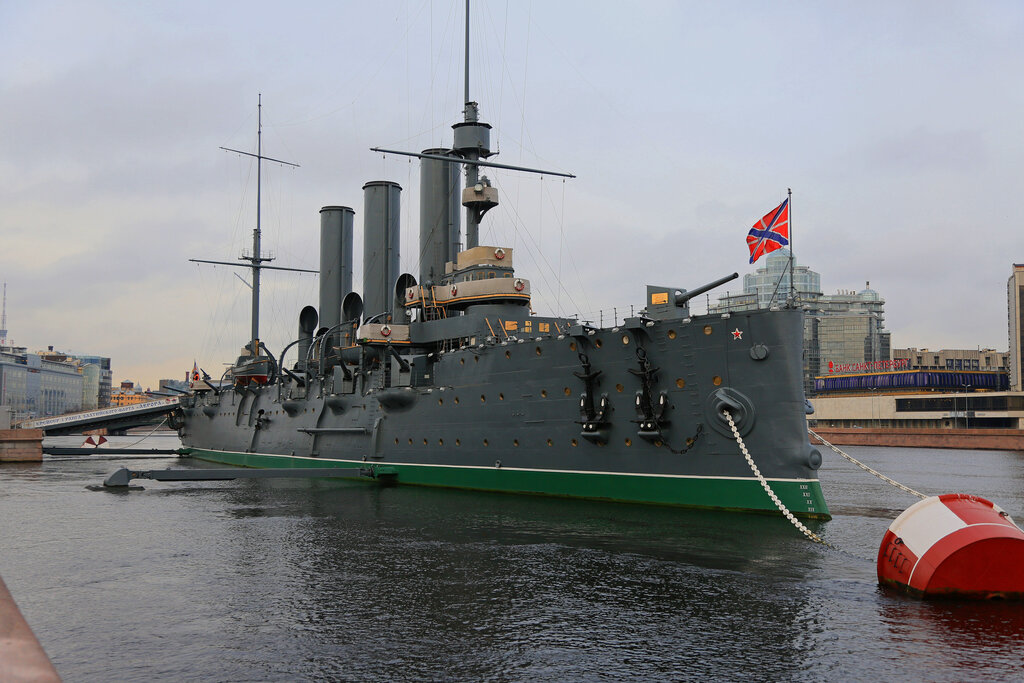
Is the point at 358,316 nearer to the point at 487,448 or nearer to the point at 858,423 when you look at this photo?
the point at 487,448

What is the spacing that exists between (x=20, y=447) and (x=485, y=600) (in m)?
43.6

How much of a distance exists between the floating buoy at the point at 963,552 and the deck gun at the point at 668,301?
964 centimetres

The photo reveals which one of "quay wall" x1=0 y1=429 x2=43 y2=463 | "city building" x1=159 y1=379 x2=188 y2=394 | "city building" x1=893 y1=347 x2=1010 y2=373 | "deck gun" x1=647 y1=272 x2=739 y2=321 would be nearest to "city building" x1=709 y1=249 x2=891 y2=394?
"city building" x1=893 y1=347 x2=1010 y2=373

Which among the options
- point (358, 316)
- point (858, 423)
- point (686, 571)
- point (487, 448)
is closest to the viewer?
point (686, 571)

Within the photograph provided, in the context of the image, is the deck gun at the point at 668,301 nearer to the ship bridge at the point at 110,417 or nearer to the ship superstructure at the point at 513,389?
the ship superstructure at the point at 513,389

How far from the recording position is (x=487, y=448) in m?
24.4

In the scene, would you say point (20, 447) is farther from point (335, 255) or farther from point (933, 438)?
point (933, 438)

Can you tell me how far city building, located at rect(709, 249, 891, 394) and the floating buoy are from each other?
357 ft

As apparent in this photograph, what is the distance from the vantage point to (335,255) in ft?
145

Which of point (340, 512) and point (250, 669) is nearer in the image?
point (250, 669)

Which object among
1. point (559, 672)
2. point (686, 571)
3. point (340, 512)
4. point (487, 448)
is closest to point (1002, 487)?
point (487, 448)

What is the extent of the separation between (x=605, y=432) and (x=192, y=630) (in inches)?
501

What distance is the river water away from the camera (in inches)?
343

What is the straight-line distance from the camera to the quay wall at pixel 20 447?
44594mm
